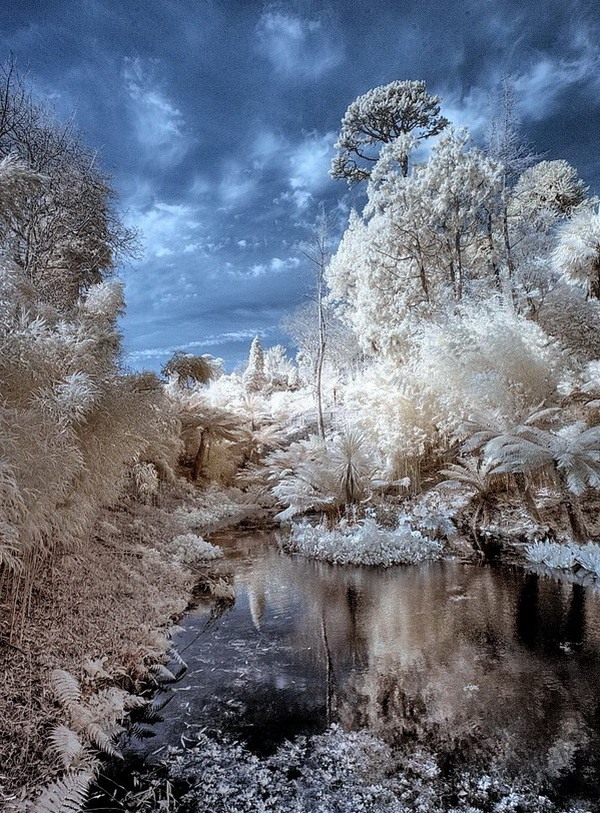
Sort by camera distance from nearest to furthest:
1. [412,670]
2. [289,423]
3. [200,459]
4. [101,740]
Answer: [101,740]
[412,670]
[200,459]
[289,423]

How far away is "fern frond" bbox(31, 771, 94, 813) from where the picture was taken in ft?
5.46

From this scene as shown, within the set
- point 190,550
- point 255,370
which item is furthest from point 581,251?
point 255,370

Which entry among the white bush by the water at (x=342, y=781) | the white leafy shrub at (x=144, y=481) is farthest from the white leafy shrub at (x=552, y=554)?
the white leafy shrub at (x=144, y=481)

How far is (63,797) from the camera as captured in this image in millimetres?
1698

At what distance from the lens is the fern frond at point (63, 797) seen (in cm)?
166

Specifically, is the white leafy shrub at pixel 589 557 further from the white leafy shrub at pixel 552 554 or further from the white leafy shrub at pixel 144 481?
the white leafy shrub at pixel 144 481

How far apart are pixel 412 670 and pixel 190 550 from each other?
456 cm

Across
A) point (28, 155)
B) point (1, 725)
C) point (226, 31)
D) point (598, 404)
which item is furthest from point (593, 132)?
point (1, 725)

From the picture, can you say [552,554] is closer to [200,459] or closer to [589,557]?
[589,557]

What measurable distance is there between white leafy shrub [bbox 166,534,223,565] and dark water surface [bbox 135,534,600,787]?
1402 mm

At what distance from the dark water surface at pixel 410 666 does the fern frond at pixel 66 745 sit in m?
0.46

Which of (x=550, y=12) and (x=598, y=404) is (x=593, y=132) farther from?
(x=598, y=404)

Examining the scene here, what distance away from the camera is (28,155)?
5.62 metres

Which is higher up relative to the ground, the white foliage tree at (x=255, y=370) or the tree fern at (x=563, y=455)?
the white foliage tree at (x=255, y=370)
